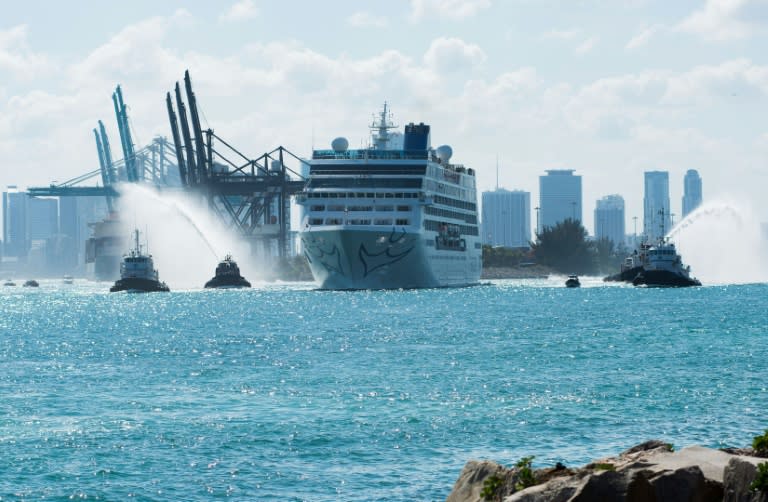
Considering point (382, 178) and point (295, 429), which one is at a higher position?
point (382, 178)

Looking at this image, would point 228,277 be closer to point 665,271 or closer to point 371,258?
point 371,258

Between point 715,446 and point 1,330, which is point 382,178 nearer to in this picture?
point 1,330

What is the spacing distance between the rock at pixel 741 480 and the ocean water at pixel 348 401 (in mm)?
10750

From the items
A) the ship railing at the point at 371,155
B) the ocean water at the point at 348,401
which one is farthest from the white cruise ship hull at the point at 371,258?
the ocean water at the point at 348,401

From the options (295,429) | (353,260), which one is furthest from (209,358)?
(353,260)

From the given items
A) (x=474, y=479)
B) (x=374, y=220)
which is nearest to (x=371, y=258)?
(x=374, y=220)

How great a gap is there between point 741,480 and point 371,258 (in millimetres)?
126702

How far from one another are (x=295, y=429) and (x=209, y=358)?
2971 centimetres

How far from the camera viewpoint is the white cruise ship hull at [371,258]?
470ft

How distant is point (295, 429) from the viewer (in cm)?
3934

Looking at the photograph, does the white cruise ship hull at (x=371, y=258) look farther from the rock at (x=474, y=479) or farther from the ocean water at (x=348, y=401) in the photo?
the rock at (x=474, y=479)

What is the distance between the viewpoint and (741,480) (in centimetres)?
1898

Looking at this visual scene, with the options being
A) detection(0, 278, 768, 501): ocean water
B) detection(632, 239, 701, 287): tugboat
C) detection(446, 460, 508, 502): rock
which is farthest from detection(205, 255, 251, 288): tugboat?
detection(446, 460, 508, 502): rock

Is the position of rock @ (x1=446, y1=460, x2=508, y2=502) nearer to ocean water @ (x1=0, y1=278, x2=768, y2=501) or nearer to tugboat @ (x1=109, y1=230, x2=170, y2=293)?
ocean water @ (x1=0, y1=278, x2=768, y2=501)
